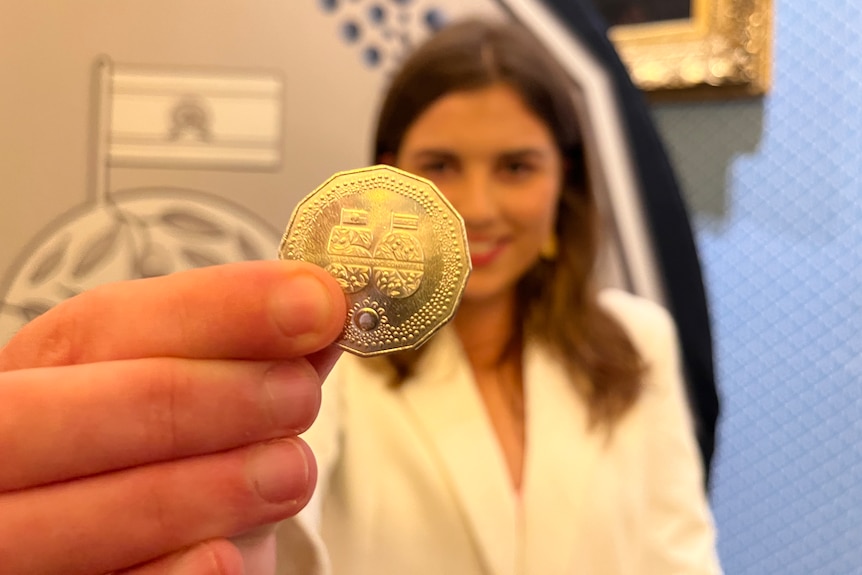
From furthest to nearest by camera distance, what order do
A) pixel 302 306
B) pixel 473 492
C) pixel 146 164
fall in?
pixel 146 164, pixel 473 492, pixel 302 306

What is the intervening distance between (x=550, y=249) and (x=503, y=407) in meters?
0.25

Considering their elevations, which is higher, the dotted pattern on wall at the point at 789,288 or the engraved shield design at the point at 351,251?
the engraved shield design at the point at 351,251

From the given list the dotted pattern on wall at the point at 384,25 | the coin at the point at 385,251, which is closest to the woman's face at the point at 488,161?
the dotted pattern on wall at the point at 384,25

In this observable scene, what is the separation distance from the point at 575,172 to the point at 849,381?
0.51 metres

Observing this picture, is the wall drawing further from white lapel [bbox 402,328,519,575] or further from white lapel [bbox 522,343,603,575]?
white lapel [bbox 522,343,603,575]

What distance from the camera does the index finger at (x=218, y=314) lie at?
292 millimetres

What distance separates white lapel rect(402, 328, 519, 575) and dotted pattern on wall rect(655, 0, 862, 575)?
383 millimetres

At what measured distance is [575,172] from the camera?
903 millimetres

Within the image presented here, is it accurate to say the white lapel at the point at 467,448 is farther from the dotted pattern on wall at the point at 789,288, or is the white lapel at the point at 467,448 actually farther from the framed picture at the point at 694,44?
the framed picture at the point at 694,44

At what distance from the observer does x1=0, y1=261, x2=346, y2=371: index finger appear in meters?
0.29

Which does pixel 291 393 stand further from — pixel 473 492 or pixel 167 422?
pixel 473 492

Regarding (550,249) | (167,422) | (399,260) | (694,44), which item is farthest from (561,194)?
(167,422)

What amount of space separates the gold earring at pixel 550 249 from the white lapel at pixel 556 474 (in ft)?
0.60

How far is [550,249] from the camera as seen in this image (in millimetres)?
923
